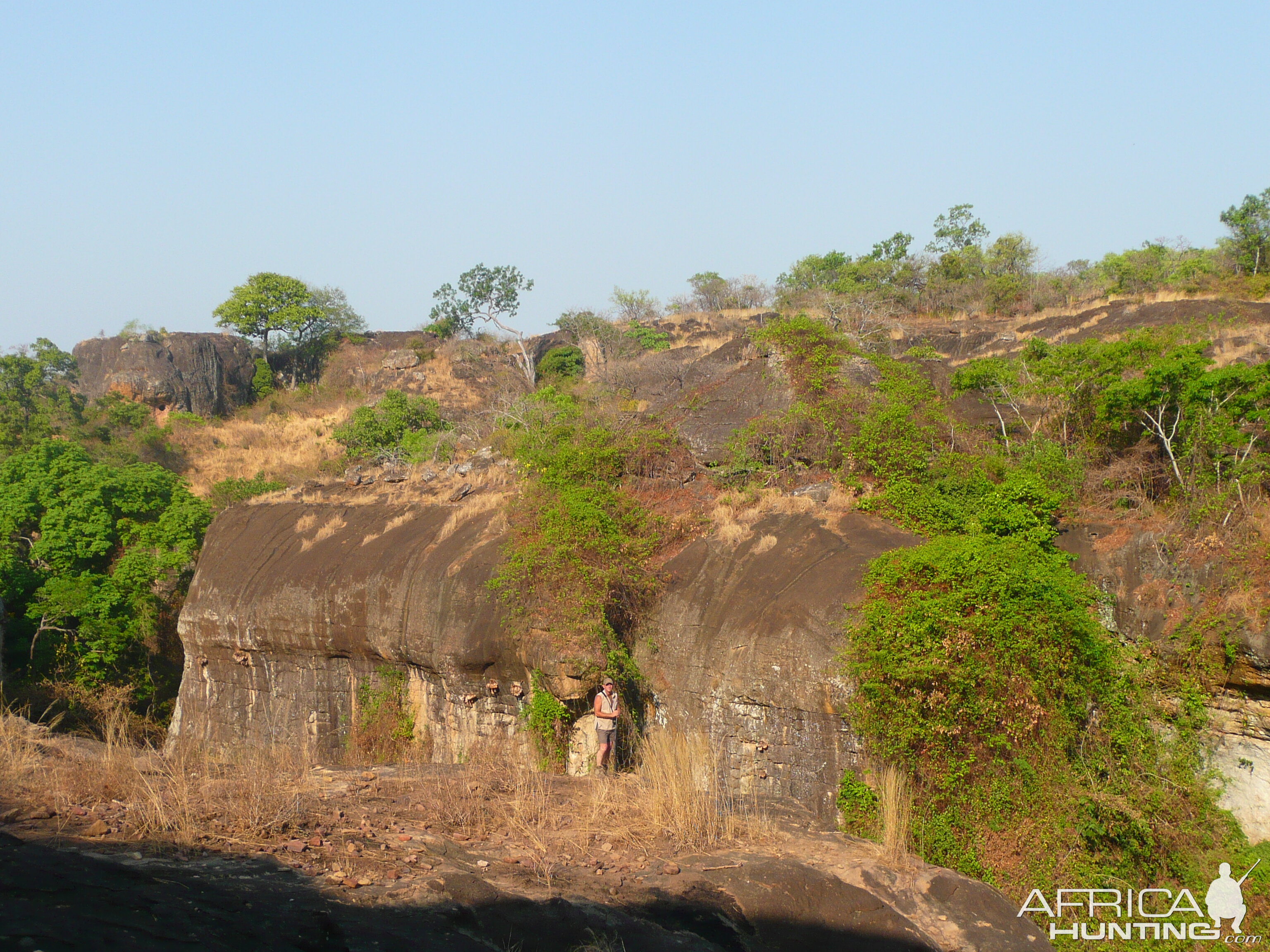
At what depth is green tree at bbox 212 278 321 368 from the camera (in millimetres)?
44625

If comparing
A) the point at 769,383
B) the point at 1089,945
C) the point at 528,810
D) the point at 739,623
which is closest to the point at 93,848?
the point at 528,810

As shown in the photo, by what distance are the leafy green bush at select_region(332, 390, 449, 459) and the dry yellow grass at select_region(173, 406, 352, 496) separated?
215cm

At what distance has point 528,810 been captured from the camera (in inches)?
300

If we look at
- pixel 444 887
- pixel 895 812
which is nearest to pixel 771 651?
pixel 895 812

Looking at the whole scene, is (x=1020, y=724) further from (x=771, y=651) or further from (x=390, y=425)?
(x=390, y=425)

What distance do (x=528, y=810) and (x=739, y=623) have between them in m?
3.90

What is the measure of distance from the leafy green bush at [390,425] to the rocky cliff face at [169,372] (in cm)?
1398

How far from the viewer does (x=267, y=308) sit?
4516cm

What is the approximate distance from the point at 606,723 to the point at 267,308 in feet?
132

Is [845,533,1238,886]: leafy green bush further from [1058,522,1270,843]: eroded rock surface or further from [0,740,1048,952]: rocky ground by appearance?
[0,740,1048,952]: rocky ground

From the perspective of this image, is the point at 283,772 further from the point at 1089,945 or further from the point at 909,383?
the point at 909,383

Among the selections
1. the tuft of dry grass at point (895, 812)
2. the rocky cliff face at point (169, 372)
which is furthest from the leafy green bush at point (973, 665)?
the rocky cliff face at point (169, 372)

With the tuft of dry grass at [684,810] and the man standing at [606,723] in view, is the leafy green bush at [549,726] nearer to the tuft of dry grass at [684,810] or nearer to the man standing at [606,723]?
the man standing at [606,723]

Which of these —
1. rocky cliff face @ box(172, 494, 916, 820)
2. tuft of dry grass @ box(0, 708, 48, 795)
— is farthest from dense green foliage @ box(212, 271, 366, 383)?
tuft of dry grass @ box(0, 708, 48, 795)
